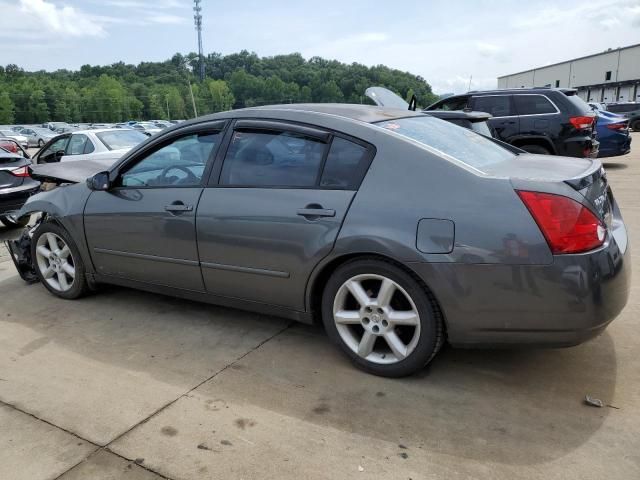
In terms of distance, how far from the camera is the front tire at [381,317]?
2729mm

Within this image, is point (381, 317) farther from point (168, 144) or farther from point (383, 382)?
point (168, 144)

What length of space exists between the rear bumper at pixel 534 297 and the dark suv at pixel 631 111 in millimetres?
28708

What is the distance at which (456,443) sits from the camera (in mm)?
2357

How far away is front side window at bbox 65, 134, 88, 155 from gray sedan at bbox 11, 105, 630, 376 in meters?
7.32

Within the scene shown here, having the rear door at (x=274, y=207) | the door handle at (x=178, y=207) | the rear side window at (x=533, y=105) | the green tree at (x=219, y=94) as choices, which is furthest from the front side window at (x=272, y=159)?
the green tree at (x=219, y=94)

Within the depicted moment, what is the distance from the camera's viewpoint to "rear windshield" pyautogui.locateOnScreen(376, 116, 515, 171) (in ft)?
9.80

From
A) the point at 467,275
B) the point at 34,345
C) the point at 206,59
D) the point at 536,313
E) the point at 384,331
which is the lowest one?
the point at 34,345

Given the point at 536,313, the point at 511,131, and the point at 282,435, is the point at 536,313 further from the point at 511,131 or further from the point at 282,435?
the point at 511,131

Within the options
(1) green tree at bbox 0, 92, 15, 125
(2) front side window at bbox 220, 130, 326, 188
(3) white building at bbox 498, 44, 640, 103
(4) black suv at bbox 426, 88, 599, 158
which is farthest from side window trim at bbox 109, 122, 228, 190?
(1) green tree at bbox 0, 92, 15, 125

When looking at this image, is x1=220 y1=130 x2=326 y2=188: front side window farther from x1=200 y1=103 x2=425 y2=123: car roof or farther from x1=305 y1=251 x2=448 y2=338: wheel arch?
x1=305 y1=251 x2=448 y2=338: wheel arch

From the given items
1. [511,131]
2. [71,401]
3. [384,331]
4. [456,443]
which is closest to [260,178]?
[384,331]

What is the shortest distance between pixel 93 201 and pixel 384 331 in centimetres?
259

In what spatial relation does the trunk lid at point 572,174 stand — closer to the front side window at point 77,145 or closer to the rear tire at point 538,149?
the rear tire at point 538,149

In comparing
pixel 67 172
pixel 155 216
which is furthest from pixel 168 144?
pixel 67 172
